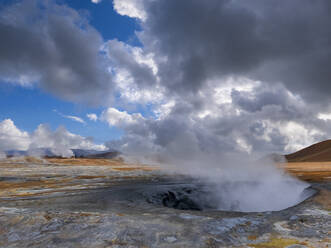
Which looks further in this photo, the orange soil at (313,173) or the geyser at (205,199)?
the orange soil at (313,173)

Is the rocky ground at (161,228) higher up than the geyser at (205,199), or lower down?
higher up

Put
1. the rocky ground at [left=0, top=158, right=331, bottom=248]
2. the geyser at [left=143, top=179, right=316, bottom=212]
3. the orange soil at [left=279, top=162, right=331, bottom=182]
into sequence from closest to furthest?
the rocky ground at [left=0, top=158, right=331, bottom=248] → the geyser at [left=143, top=179, right=316, bottom=212] → the orange soil at [left=279, top=162, right=331, bottom=182]

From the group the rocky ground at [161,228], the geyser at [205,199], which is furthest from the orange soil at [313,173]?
the rocky ground at [161,228]

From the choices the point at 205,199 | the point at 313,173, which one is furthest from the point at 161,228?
the point at 313,173

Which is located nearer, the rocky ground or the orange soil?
the rocky ground

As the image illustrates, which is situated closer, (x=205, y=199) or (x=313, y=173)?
(x=205, y=199)

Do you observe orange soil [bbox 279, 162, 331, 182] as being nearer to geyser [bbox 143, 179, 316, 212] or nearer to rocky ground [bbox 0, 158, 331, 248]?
geyser [bbox 143, 179, 316, 212]

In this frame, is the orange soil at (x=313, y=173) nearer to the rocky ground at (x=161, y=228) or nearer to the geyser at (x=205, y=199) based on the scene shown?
the geyser at (x=205, y=199)

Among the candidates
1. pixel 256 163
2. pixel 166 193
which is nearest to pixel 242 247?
pixel 166 193

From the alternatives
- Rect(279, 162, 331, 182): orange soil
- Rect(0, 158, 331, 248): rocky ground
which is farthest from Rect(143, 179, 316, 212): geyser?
Rect(279, 162, 331, 182): orange soil

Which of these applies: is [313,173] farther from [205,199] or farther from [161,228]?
[161,228]

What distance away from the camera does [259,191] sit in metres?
23.8

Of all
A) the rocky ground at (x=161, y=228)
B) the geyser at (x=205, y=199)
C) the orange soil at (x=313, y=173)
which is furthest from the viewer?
the orange soil at (x=313, y=173)

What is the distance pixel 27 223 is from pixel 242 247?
27.0ft
